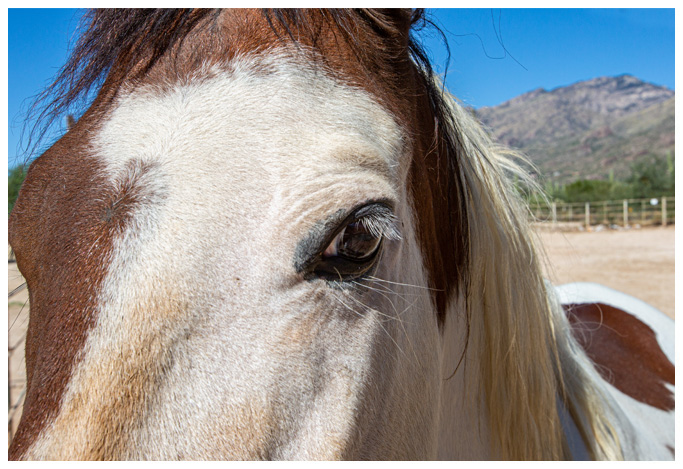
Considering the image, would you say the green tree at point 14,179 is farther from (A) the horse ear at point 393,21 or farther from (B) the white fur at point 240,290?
(A) the horse ear at point 393,21

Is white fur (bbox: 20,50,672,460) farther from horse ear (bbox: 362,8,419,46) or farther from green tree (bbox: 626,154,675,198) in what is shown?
green tree (bbox: 626,154,675,198)

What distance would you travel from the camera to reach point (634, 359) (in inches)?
94.0

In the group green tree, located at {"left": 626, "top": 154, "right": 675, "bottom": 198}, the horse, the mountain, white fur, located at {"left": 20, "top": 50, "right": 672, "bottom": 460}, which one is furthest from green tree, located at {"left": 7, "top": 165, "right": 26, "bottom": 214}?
the mountain

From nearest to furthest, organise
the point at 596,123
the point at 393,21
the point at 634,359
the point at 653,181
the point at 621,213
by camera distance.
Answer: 1. the point at 393,21
2. the point at 634,359
3. the point at 621,213
4. the point at 653,181
5. the point at 596,123

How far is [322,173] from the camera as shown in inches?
34.3

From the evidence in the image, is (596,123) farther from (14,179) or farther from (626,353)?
(14,179)

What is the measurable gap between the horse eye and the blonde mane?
50cm

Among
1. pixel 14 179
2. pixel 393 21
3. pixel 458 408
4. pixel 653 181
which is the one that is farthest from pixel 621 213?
pixel 14 179

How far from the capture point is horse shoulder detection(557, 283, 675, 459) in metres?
1.94

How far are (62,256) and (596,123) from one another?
326 ft

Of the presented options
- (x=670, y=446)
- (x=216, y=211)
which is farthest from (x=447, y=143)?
(x=670, y=446)

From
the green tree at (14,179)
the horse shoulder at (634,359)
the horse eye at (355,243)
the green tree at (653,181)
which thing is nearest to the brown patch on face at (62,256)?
the horse eye at (355,243)

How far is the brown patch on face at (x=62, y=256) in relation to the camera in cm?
78
